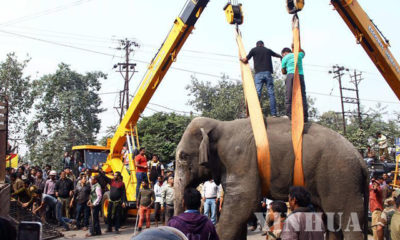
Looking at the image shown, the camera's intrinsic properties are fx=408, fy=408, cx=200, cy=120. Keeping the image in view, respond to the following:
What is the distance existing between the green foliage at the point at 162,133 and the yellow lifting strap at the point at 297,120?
24918mm

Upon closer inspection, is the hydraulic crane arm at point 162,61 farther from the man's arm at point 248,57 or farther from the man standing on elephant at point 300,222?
the man standing on elephant at point 300,222

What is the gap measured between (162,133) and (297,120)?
92.5 ft

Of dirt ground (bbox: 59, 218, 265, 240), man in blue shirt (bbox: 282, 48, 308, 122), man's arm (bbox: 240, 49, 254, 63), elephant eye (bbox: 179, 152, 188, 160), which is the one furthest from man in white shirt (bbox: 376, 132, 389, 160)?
elephant eye (bbox: 179, 152, 188, 160)

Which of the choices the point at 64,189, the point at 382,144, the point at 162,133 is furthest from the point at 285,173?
the point at 162,133

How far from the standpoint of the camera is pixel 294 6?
21.9 feet

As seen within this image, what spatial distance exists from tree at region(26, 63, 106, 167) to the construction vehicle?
18447 millimetres

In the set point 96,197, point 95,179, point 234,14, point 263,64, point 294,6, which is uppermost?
point 234,14

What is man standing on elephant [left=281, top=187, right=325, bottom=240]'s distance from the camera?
3971 mm

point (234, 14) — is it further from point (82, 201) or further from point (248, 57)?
point (82, 201)

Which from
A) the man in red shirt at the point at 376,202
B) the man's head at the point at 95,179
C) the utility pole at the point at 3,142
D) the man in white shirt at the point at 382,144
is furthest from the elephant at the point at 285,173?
the man in white shirt at the point at 382,144

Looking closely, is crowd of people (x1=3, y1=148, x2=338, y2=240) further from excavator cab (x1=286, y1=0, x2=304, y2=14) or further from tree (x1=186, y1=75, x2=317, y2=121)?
tree (x1=186, y1=75, x2=317, y2=121)

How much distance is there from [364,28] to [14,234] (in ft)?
32.9

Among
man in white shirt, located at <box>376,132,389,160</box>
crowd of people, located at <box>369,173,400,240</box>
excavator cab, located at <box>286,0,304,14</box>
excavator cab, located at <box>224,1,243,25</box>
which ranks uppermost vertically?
excavator cab, located at <box>224,1,243,25</box>

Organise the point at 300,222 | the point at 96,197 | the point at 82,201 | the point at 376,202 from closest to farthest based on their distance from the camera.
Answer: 1. the point at 300,222
2. the point at 376,202
3. the point at 96,197
4. the point at 82,201
